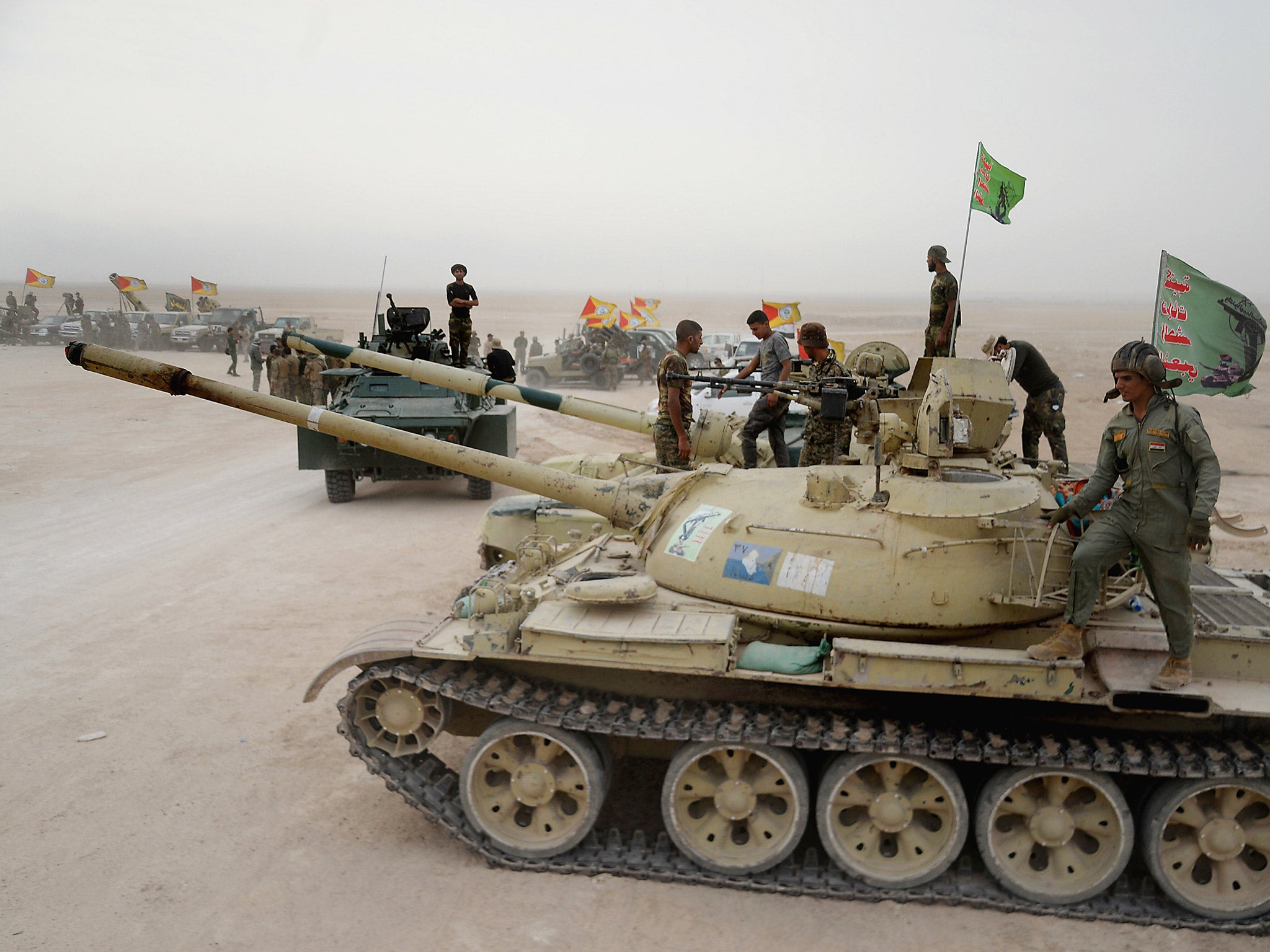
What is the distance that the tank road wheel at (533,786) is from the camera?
572 centimetres

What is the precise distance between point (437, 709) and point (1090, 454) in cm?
1682

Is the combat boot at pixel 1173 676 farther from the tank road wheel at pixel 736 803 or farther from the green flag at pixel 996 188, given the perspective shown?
the green flag at pixel 996 188

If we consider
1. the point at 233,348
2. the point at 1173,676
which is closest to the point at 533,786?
the point at 1173,676

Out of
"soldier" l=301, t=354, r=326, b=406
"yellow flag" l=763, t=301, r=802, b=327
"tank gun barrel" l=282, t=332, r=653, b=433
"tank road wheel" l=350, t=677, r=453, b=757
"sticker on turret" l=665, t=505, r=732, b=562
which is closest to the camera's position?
"tank road wheel" l=350, t=677, r=453, b=757

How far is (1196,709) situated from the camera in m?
5.12

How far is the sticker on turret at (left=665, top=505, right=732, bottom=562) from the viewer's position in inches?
244

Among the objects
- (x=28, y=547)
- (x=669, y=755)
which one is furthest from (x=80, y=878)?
(x=28, y=547)

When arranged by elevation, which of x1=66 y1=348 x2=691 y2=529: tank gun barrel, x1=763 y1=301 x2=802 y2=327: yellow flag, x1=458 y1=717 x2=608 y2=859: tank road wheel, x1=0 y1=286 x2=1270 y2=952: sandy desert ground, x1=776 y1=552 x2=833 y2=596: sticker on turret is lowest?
x1=0 y1=286 x2=1270 y2=952: sandy desert ground

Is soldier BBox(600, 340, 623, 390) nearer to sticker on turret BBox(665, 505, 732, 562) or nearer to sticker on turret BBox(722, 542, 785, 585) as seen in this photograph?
sticker on turret BBox(665, 505, 732, 562)

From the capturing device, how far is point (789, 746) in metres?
5.41

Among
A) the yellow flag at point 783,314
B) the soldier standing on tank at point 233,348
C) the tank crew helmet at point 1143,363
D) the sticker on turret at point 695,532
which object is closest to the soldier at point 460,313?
the sticker on turret at point 695,532

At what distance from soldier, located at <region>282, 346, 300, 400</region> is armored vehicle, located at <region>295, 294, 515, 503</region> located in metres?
7.11

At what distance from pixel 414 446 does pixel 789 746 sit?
11.3ft

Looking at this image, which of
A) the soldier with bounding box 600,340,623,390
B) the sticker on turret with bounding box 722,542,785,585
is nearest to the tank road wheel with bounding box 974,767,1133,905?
the sticker on turret with bounding box 722,542,785,585
